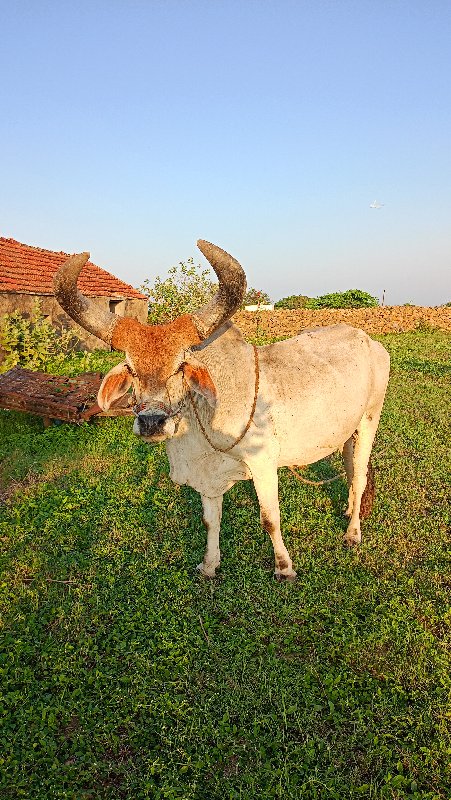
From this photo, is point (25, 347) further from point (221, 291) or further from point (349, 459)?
point (221, 291)

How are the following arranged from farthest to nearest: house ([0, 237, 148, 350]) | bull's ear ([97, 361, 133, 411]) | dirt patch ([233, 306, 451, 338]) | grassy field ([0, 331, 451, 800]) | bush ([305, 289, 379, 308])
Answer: bush ([305, 289, 379, 308])
dirt patch ([233, 306, 451, 338])
house ([0, 237, 148, 350])
bull's ear ([97, 361, 133, 411])
grassy field ([0, 331, 451, 800])

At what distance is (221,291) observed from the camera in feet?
11.2

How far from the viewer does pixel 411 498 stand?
6.09 m

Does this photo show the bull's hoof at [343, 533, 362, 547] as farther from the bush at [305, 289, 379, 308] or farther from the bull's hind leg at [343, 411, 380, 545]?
the bush at [305, 289, 379, 308]

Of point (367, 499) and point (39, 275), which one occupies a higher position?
point (39, 275)

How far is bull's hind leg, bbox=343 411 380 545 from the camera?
5215 millimetres

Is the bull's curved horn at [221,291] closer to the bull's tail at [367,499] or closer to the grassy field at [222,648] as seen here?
the grassy field at [222,648]

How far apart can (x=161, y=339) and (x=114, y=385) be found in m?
0.57

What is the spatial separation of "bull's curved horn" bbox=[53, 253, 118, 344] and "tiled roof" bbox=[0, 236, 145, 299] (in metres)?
12.0

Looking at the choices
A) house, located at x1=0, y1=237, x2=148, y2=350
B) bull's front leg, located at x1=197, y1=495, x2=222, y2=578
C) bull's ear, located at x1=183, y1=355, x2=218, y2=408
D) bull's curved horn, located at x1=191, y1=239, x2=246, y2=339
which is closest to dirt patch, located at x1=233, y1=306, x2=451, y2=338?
house, located at x1=0, y1=237, x2=148, y2=350

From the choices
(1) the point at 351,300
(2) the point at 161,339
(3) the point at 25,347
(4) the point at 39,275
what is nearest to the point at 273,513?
(2) the point at 161,339

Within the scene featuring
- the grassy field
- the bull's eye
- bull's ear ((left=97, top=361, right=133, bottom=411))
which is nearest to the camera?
the grassy field

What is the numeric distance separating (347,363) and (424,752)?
113 inches

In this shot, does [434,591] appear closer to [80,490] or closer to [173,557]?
[173,557]
